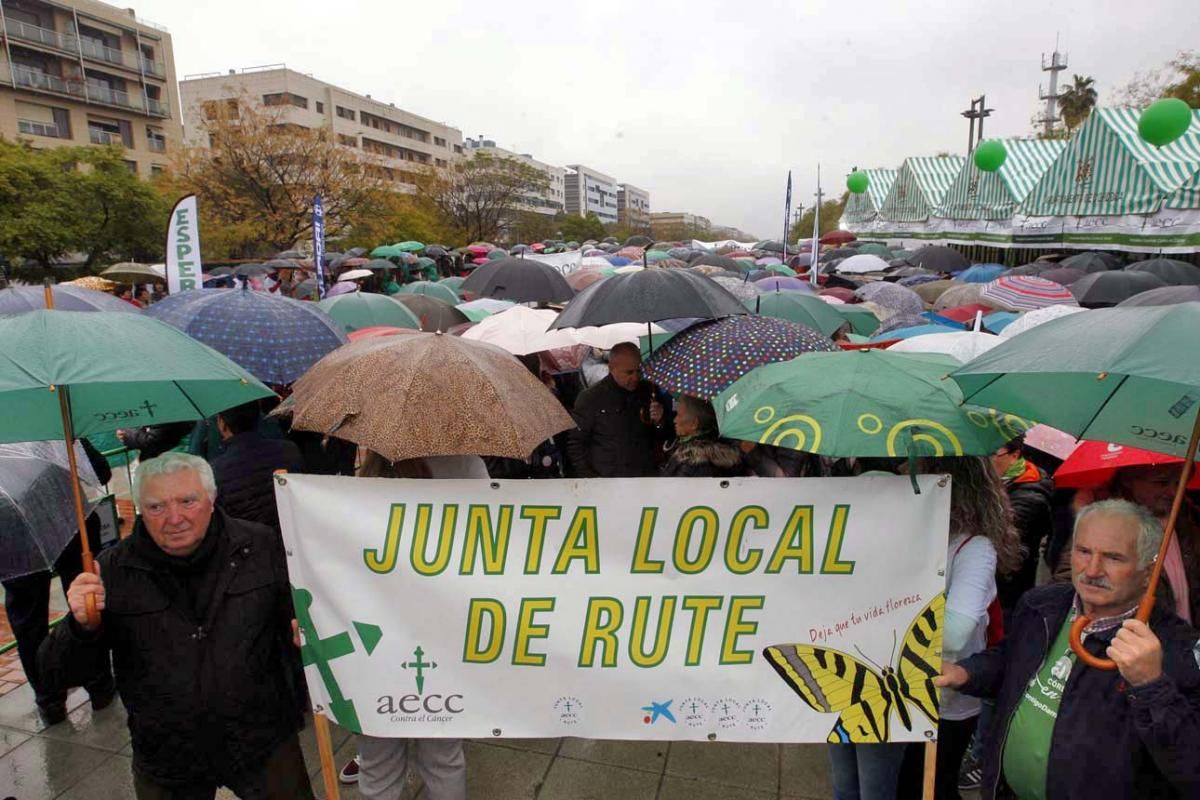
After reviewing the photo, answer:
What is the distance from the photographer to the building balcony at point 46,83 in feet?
133

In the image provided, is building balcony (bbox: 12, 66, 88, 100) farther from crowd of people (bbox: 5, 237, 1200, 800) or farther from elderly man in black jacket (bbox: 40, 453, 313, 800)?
elderly man in black jacket (bbox: 40, 453, 313, 800)

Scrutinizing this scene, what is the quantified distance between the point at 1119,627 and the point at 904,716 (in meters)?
0.75

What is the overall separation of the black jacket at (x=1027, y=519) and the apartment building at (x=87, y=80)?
50817mm

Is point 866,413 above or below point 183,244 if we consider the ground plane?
below

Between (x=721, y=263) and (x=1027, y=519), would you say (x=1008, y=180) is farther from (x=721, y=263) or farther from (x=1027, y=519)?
(x=1027, y=519)

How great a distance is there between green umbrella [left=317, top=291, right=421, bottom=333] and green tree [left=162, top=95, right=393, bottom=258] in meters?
24.9

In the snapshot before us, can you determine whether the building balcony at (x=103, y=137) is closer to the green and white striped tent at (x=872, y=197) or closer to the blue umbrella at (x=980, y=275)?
the green and white striped tent at (x=872, y=197)

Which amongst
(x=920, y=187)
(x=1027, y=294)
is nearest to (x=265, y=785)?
(x=1027, y=294)

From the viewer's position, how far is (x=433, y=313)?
7133 mm

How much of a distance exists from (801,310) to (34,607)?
18.2 ft

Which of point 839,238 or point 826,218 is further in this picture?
point 826,218

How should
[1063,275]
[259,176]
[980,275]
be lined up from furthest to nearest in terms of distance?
[259,176] → [980,275] → [1063,275]

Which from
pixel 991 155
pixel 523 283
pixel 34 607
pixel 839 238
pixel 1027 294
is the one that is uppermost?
pixel 991 155

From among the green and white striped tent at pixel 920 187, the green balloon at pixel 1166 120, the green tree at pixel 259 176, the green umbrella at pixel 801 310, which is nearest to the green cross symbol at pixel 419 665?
the green umbrella at pixel 801 310
